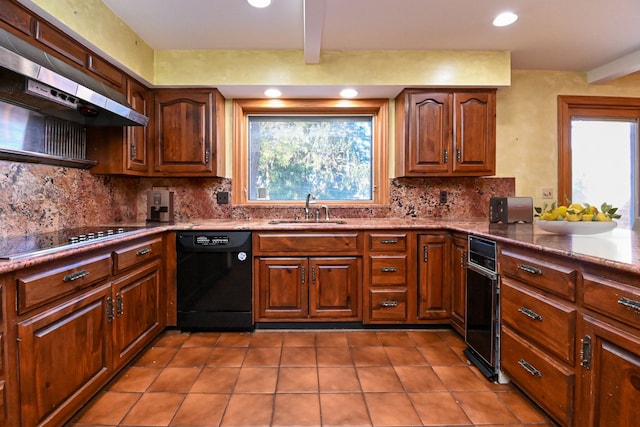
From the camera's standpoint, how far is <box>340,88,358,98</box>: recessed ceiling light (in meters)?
3.02

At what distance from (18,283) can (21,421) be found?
0.52m

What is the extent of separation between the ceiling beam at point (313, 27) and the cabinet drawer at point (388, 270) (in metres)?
1.67

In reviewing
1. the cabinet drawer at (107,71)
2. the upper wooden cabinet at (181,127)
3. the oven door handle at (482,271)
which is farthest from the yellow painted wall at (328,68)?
the oven door handle at (482,271)

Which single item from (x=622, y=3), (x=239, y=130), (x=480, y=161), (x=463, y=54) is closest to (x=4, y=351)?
(x=239, y=130)

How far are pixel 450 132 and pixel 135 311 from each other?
9.08 feet

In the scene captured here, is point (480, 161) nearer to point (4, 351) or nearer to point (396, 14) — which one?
point (396, 14)

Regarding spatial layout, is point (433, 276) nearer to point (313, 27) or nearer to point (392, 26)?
point (392, 26)

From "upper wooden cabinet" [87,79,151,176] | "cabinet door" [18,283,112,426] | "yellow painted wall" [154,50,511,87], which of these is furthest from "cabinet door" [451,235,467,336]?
"upper wooden cabinet" [87,79,151,176]

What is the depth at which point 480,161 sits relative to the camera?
2.95m

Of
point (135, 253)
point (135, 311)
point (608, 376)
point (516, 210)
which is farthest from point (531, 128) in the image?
point (135, 311)

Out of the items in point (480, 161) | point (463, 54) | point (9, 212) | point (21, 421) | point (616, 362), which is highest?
point (463, 54)

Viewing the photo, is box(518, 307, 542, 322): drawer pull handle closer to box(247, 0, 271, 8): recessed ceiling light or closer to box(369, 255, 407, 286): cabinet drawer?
box(369, 255, 407, 286): cabinet drawer

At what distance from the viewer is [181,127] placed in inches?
115

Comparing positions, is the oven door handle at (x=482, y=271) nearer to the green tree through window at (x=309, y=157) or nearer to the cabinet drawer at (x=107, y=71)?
the green tree through window at (x=309, y=157)
